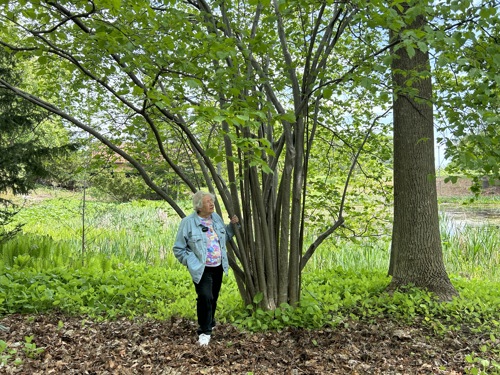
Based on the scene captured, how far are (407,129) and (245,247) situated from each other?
2.27 metres

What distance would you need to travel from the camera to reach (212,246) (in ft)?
12.1

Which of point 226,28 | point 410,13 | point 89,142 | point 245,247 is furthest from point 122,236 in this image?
point 410,13

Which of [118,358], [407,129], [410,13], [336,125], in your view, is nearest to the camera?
[410,13]

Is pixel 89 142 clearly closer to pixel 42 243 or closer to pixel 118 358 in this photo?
pixel 42 243

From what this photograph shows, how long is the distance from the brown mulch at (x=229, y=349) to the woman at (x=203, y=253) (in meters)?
0.28

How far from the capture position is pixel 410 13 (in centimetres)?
263

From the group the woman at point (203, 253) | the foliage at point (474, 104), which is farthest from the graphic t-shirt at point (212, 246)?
the foliage at point (474, 104)

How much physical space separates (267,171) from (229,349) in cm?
176

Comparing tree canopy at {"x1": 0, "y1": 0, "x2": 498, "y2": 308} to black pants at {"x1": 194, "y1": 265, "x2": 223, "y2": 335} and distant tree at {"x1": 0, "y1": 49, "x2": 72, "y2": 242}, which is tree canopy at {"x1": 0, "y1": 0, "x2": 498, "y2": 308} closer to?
black pants at {"x1": 194, "y1": 265, "x2": 223, "y2": 335}

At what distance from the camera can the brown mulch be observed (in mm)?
3150

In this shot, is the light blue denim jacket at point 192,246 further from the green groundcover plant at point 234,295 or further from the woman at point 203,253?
the green groundcover plant at point 234,295

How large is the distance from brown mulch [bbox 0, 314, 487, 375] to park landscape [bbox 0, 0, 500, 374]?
2 centimetres

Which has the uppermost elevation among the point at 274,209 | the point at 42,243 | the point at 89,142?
the point at 89,142

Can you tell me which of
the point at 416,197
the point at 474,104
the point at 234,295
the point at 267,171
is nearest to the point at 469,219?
the point at 416,197
